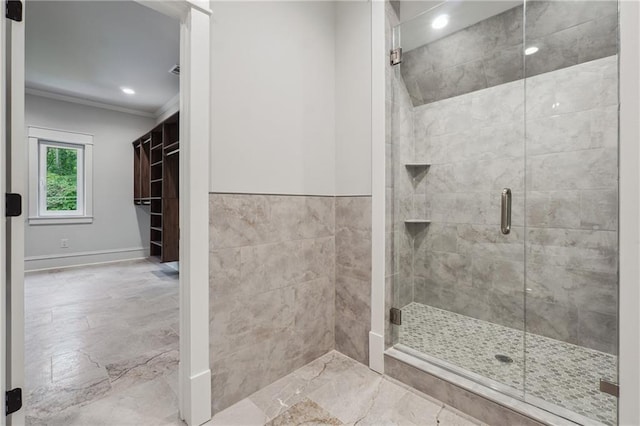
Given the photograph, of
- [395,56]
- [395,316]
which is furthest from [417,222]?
[395,56]

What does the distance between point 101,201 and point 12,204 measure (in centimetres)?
462

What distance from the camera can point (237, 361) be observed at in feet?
5.02

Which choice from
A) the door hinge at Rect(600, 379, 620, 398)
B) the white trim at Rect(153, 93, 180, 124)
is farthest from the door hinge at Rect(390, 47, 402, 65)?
the white trim at Rect(153, 93, 180, 124)

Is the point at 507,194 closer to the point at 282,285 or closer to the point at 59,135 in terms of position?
the point at 282,285

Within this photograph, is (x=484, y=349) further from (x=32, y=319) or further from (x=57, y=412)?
(x=32, y=319)

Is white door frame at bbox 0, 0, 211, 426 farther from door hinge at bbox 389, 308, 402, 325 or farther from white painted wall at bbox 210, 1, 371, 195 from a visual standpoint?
door hinge at bbox 389, 308, 402, 325

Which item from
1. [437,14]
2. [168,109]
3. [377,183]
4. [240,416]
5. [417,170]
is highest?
[168,109]

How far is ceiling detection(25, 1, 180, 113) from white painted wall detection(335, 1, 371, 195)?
5.71 ft

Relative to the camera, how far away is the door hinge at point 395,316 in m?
1.83

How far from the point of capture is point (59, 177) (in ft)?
15.2

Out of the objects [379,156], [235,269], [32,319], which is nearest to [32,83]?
[32,319]

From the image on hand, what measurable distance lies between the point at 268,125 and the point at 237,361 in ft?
4.23

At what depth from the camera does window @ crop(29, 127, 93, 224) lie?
14.2ft

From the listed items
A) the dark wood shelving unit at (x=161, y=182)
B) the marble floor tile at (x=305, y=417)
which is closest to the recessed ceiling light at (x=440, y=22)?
the marble floor tile at (x=305, y=417)
